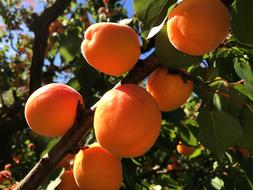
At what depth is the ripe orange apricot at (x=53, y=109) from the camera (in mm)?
1149

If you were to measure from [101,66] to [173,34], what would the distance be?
0.74 feet

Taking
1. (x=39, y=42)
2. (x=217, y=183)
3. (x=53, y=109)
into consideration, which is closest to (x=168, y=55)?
(x=53, y=109)

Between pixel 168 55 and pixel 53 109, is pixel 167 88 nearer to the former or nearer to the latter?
pixel 168 55

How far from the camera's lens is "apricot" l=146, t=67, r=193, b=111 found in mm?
1118

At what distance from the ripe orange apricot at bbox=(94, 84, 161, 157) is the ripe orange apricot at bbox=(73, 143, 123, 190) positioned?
0.15 meters

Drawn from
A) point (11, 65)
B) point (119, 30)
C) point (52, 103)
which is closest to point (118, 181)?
point (52, 103)

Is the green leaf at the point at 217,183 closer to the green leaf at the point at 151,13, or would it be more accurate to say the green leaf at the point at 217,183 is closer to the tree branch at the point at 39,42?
the green leaf at the point at 151,13

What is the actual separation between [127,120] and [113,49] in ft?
0.72

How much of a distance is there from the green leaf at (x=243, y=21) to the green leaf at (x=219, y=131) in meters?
0.28

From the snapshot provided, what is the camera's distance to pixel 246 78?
1215 mm

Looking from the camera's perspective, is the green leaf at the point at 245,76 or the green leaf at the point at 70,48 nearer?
the green leaf at the point at 245,76

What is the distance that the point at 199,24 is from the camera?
3.26ft

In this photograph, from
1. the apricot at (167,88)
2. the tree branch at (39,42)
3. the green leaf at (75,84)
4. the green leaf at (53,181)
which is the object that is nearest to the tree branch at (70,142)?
the apricot at (167,88)

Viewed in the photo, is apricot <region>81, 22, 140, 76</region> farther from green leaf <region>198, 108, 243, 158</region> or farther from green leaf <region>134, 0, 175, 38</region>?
green leaf <region>198, 108, 243, 158</region>
